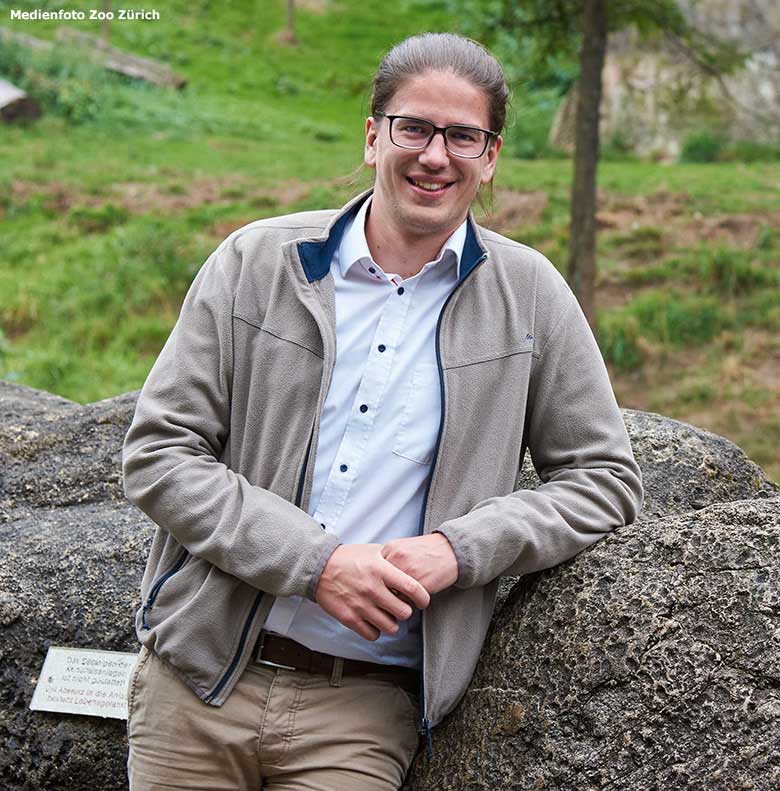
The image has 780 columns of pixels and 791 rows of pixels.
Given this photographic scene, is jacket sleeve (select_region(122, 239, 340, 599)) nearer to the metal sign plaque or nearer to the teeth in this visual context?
the teeth

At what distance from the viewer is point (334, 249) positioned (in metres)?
2.85

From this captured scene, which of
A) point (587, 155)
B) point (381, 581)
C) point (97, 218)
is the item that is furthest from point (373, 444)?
point (97, 218)

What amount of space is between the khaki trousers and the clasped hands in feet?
0.77

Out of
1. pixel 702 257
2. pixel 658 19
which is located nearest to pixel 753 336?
pixel 702 257

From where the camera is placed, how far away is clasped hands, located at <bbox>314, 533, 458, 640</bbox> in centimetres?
251

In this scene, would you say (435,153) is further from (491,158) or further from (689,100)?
(689,100)

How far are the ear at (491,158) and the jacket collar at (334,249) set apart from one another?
4.5 inches

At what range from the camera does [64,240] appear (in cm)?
1321

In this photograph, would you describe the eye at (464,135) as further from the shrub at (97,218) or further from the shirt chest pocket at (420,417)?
the shrub at (97,218)

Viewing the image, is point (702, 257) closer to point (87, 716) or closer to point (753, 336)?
point (753, 336)

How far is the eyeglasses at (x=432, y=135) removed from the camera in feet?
8.98

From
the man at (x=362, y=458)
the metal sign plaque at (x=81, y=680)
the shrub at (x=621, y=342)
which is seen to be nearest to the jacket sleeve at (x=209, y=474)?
the man at (x=362, y=458)

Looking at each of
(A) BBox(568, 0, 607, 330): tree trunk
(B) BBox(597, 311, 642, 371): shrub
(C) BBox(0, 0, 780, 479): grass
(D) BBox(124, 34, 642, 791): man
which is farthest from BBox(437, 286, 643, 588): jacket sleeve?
(B) BBox(597, 311, 642, 371): shrub

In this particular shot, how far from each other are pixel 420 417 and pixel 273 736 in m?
0.80
